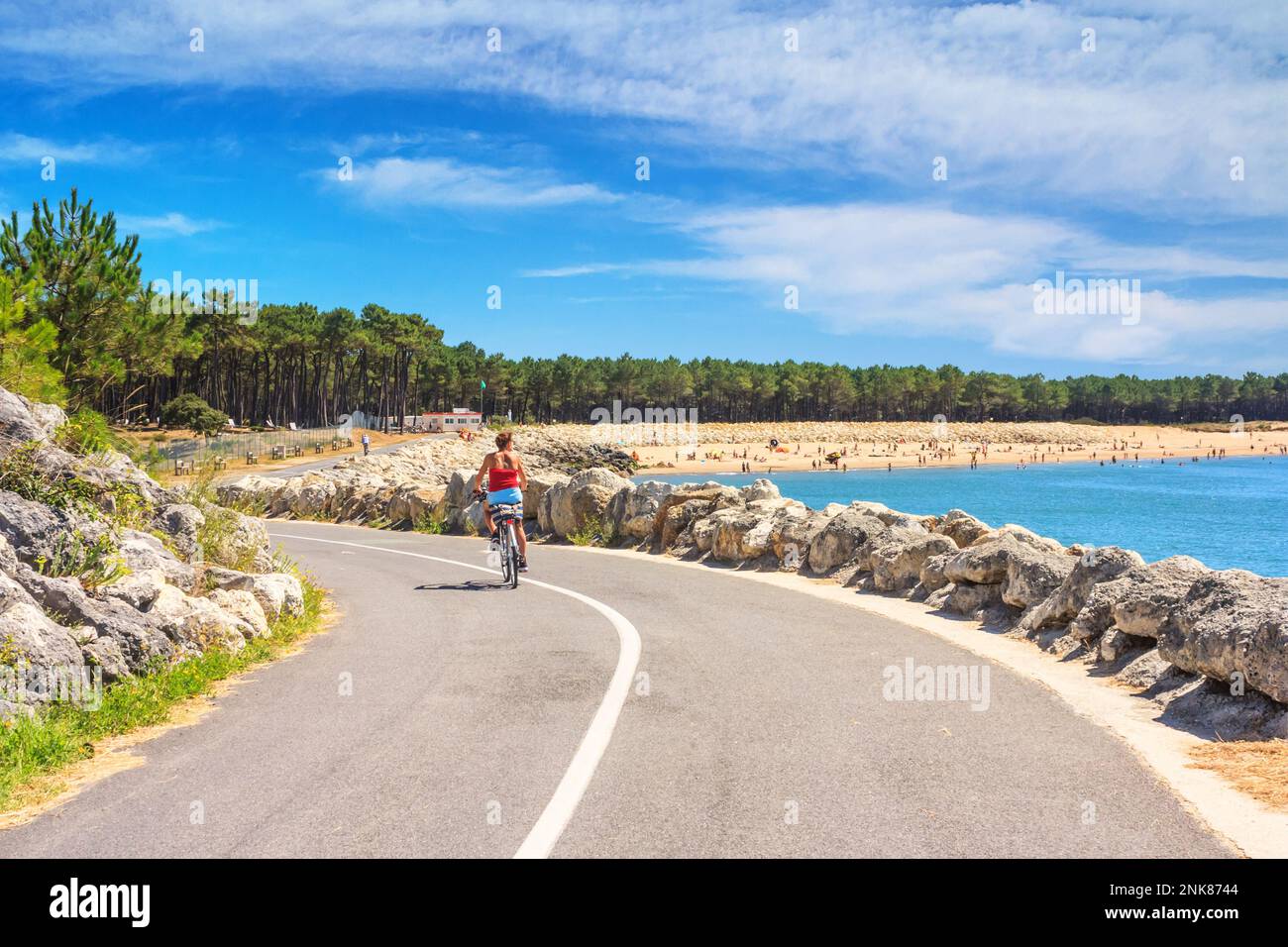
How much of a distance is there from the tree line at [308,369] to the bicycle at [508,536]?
6215mm

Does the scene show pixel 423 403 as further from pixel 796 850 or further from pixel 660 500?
pixel 796 850

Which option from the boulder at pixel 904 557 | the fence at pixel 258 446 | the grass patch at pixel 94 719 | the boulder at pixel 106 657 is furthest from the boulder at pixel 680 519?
the fence at pixel 258 446

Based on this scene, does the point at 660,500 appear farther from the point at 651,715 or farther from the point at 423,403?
the point at 423,403

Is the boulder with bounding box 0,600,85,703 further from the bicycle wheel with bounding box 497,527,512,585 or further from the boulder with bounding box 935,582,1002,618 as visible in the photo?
the boulder with bounding box 935,582,1002,618

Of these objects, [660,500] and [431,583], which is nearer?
[431,583]

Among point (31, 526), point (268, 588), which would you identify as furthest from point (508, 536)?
point (31, 526)

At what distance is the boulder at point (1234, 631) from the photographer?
21.6 feet

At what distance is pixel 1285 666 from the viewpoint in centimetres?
648

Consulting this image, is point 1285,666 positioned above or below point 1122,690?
above

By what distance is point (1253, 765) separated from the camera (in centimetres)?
589
